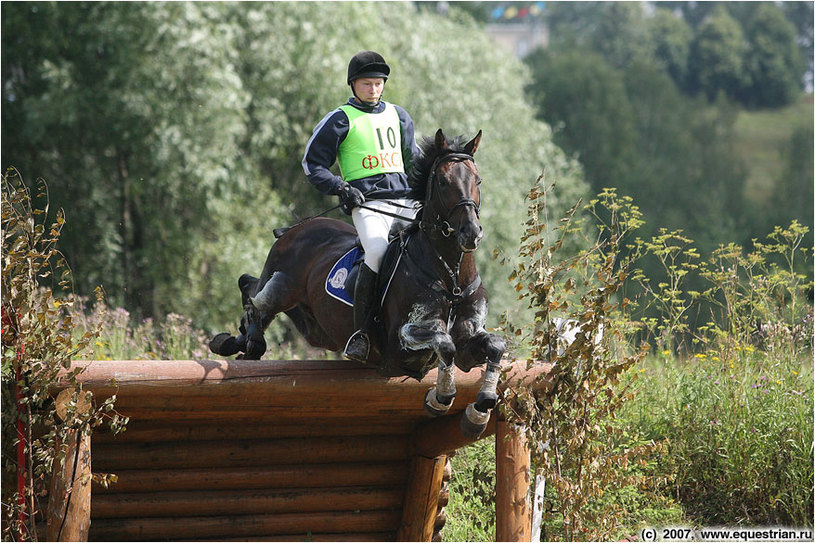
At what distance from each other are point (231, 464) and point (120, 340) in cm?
277

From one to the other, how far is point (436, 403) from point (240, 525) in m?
2.14

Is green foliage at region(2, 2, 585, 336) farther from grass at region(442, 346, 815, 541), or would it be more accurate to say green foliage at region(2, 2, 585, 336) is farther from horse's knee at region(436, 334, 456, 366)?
horse's knee at region(436, 334, 456, 366)

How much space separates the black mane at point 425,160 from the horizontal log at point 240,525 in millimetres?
2619

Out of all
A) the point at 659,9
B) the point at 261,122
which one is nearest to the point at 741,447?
the point at 261,122

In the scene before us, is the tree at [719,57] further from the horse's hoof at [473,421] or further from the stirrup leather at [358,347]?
the horse's hoof at [473,421]

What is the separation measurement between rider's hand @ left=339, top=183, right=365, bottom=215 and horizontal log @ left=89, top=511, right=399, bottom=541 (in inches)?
93.9

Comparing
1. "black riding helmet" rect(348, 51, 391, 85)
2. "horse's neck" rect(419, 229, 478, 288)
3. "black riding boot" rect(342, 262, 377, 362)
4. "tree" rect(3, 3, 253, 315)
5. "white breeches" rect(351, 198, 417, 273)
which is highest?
"tree" rect(3, 3, 253, 315)

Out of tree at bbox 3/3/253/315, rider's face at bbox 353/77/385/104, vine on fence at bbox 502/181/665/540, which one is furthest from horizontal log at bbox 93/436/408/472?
tree at bbox 3/3/253/315

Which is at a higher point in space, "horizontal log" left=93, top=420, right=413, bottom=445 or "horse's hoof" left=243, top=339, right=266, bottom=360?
"horse's hoof" left=243, top=339, right=266, bottom=360

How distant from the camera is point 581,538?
5926mm

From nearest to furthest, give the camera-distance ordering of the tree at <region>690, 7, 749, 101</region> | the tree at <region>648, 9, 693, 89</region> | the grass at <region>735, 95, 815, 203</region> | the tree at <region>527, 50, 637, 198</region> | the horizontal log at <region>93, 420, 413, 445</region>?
the horizontal log at <region>93, 420, 413, 445</region> → the tree at <region>527, 50, 637, 198</region> → the grass at <region>735, 95, 815, 203</region> → the tree at <region>690, 7, 749, 101</region> → the tree at <region>648, 9, 693, 89</region>

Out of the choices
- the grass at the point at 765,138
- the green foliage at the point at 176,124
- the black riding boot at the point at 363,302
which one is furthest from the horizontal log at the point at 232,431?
the grass at the point at 765,138

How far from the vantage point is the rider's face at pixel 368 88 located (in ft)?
20.2

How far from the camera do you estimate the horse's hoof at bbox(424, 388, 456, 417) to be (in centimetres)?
552
